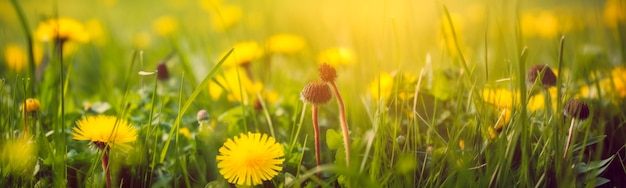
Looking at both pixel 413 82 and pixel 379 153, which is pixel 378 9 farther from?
pixel 379 153

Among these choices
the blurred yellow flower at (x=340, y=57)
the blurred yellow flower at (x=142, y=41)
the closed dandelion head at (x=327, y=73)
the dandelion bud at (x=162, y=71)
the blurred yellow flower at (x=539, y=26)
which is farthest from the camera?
the blurred yellow flower at (x=539, y=26)

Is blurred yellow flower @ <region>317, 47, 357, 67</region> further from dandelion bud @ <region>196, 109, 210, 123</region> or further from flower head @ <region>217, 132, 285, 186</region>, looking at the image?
flower head @ <region>217, 132, 285, 186</region>

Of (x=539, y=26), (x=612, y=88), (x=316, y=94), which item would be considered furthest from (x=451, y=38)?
(x=316, y=94)

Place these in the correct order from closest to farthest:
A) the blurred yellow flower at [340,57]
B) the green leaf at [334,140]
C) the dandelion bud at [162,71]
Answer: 1. the green leaf at [334,140]
2. the dandelion bud at [162,71]
3. the blurred yellow flower at [340,57]

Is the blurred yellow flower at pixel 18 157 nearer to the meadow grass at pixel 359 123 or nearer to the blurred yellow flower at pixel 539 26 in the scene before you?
the meadow grass at pixel 359 123

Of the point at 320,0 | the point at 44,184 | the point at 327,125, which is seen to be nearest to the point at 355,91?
the point at 327,125

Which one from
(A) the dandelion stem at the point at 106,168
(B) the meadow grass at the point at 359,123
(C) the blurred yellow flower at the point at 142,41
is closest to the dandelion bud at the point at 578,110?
(B) the meadow grass at the point at 359,123
